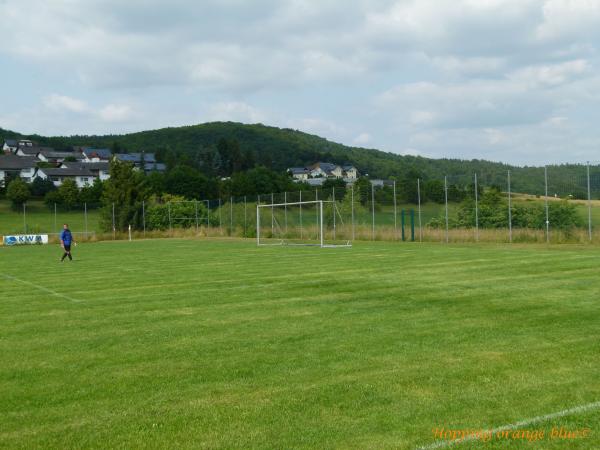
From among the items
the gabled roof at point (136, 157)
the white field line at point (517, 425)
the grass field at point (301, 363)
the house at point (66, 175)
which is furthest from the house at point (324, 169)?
the white field line at point (517, 425)

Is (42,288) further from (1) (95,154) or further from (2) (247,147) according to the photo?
(1) (95,154)

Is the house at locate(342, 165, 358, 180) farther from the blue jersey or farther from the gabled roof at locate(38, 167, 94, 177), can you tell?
the blue jersey

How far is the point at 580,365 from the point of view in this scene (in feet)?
22.3

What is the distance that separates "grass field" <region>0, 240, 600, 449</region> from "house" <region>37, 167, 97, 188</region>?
117807 mm

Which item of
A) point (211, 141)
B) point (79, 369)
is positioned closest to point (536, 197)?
point (79, 369)

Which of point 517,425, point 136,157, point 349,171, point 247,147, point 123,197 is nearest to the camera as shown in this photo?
point 517,425

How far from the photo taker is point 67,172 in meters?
130

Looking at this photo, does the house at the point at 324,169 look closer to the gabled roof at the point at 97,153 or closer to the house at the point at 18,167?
the house at the point at 18,167

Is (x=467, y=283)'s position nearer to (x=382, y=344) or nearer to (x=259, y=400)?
(x=382, y=344)

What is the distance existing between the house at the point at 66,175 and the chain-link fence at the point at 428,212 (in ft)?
240

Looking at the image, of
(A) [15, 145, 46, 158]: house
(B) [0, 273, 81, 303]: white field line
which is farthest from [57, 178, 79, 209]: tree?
(A) [15, 145, 46, 158]: house

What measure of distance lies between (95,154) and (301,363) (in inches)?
6920

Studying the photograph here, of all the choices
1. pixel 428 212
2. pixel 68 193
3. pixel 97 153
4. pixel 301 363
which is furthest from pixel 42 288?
pixel 97 153

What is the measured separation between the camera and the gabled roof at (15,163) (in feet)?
416
